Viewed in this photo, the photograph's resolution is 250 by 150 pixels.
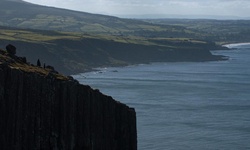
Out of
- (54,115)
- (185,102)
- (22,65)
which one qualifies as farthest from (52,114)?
(185,102)

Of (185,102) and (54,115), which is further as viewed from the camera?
(185,102)

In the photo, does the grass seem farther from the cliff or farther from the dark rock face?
the dark rock face

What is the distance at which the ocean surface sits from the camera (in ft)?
255

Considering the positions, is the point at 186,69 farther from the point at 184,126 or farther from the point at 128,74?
the point at 184,126

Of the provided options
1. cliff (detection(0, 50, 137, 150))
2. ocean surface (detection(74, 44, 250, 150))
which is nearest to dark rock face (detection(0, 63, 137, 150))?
cliff (detection(0, 50, 137, 150))

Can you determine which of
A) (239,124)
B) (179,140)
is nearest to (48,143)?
(179,140)

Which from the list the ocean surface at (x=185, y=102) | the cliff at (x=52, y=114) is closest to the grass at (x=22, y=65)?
the cliff at (x=52, y=114)

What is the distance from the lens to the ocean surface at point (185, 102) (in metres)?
77.6

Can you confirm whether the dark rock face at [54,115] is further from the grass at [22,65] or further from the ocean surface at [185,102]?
the ocean surface at [185,102]

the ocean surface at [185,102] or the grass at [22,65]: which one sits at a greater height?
the grass at [22,65]

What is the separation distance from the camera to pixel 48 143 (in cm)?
2441

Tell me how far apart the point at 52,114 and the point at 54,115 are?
0.11 metres

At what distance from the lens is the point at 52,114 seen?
80.6ft

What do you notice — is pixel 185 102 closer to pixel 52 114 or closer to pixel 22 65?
pixel 22 65
